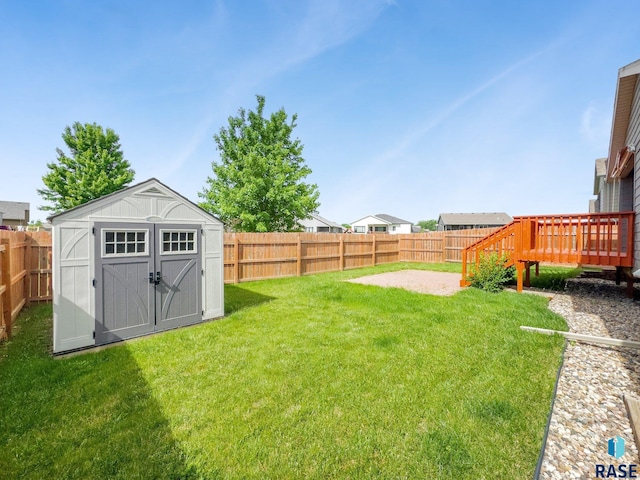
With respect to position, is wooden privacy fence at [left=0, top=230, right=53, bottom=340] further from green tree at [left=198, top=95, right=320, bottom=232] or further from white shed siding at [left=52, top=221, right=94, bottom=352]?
green tree at [left=198, top=95, right=320, bottom=232]

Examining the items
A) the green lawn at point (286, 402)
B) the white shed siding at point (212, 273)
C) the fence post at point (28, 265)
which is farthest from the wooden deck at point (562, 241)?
the fence post at point (28, 265)

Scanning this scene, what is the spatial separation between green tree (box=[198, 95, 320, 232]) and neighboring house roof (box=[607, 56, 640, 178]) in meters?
14.1

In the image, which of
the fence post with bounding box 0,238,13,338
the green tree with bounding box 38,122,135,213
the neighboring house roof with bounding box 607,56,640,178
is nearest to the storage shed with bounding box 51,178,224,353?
the fence post with bounding box 0,238,13,338

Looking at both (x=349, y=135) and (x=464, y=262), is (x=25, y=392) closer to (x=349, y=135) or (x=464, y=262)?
(x=464, y=262)

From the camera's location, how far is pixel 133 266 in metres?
4.91

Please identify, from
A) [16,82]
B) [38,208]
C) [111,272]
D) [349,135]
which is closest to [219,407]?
[111,272]

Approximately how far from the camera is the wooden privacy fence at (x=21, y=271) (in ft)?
16.2

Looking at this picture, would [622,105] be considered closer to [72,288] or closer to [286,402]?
A: [286,402]

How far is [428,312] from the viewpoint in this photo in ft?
20.5

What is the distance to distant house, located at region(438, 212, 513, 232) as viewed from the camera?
145ft

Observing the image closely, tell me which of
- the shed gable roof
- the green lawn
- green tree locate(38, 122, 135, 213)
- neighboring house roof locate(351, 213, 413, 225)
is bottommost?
the green lawn

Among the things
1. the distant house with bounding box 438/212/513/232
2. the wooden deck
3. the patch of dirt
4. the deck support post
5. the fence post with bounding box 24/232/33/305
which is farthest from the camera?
the distant house with bounding box 438/212/513/232

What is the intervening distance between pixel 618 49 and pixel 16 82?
63.1 ft

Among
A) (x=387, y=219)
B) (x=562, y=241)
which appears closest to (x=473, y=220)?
(x=387, y=219)
